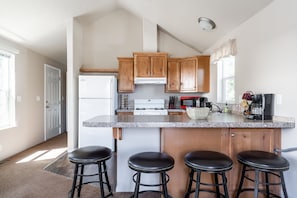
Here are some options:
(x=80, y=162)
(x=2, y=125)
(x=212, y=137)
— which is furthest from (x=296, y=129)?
(x=2, y=125)

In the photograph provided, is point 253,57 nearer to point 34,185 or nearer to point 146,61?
point 146,61

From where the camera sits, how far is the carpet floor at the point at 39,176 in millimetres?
2486

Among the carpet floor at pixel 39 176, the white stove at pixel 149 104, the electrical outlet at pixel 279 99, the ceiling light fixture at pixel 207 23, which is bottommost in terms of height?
the carpet floor at pixel 39 176

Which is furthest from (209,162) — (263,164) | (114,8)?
(114,8)

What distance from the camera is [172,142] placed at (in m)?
2.15

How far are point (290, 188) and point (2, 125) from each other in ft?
14.6

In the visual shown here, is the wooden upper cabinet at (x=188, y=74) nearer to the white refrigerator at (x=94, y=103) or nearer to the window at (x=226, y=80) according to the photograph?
the window at (x=226, y=80)

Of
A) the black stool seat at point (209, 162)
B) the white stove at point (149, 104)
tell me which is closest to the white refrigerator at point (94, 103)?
the white stove at point (149, 104)

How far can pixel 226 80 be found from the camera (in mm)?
3855

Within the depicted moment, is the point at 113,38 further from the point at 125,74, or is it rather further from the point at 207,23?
the point at 207,23

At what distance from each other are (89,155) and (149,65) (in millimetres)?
3117

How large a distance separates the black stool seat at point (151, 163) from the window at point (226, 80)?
2204mm

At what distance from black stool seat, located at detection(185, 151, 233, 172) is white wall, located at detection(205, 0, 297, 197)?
2.59ft

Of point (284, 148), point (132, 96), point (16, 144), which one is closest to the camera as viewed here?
point (284, 148)
